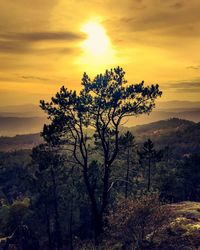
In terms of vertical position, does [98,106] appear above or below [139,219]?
above

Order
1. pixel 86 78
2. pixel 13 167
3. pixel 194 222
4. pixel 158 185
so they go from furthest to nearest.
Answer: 1. pixel 13 167
2. pixel 158 185
3. pixel 194 222
4. pixel 86 78

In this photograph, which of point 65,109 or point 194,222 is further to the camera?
point 194,222

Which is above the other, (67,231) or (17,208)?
(17,208)

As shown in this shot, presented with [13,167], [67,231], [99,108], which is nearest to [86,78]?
[99,108]

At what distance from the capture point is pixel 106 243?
103 feet

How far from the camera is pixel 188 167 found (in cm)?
8569

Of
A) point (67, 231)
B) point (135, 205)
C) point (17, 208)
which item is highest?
point (135, 205)

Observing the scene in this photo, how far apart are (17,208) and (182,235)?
52.1 meters

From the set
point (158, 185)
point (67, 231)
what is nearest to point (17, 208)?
point (67, 231)

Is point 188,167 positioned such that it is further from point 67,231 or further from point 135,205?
point 135,205

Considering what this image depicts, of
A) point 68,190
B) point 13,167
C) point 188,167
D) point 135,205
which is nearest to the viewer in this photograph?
point 135,205

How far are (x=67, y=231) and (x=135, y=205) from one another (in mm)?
55126

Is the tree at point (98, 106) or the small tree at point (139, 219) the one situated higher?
the tree at point (98, 106)

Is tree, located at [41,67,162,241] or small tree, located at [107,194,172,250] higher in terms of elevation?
tree, located at [41,67,162,241]
